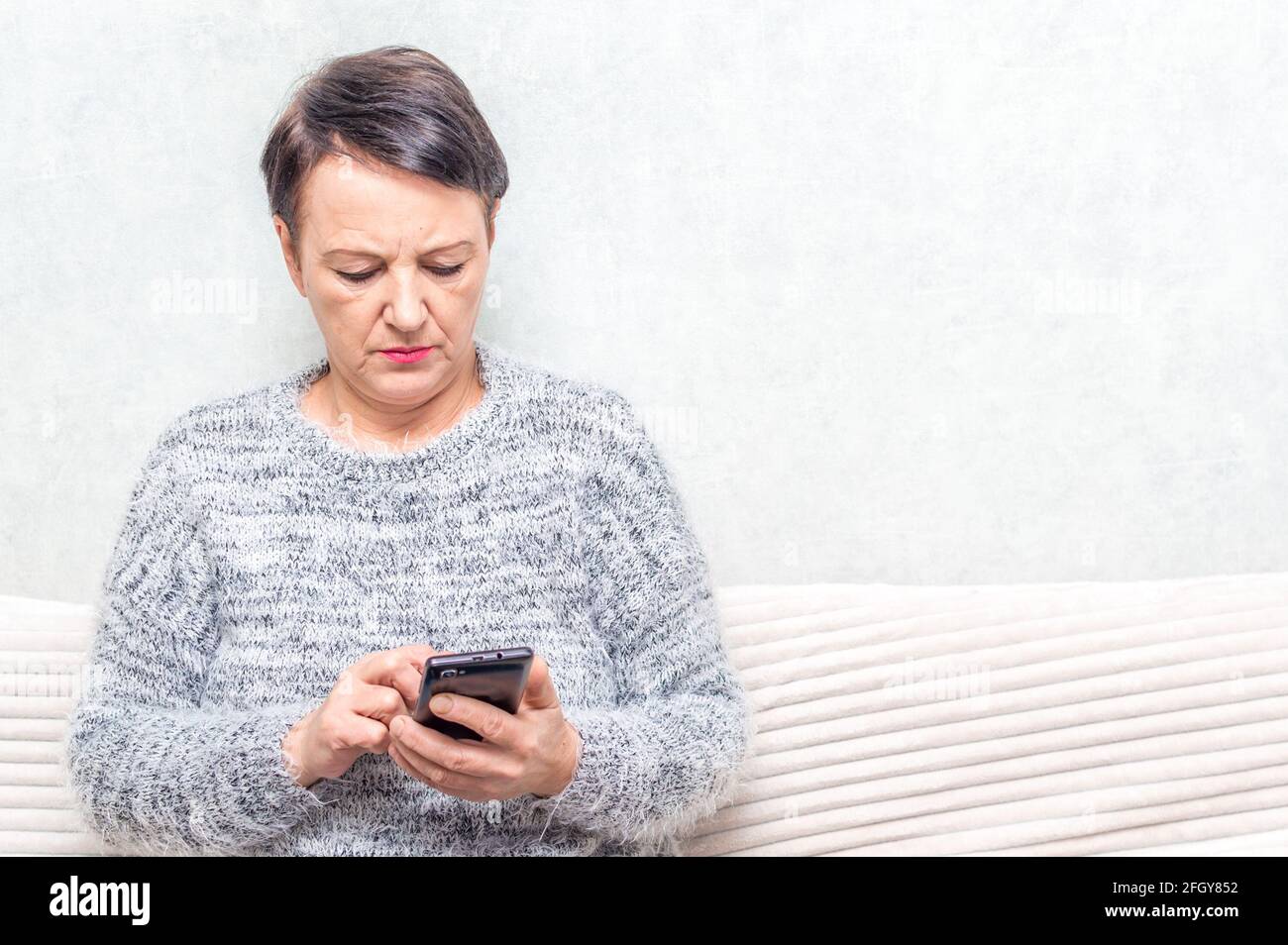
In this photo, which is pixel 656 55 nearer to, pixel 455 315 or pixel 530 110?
pixel 530 110

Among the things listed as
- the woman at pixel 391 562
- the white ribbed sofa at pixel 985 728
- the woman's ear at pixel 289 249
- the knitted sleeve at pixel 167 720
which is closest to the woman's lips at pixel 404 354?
the woman at pixel 391 562

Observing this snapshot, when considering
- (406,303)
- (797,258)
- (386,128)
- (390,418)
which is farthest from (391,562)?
(797,258)

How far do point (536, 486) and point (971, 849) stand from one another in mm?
678

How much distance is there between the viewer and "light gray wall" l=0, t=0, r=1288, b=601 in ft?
5.27

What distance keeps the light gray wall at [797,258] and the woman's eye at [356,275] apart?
399mm

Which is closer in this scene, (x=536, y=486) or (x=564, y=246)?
(x=536, y=486)

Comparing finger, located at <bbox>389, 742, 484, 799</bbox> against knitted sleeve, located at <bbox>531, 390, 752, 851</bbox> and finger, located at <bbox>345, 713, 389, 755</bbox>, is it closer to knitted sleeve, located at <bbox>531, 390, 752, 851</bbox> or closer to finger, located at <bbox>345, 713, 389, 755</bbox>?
finger, located at <bbox>345, 713, 389, 755</bbox>

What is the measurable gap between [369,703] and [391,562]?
228 mm

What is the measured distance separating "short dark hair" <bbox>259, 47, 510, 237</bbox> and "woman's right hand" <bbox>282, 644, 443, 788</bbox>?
476 mm

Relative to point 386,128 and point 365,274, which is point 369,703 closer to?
point 365,274

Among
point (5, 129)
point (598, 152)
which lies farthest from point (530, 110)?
point (5, 129)

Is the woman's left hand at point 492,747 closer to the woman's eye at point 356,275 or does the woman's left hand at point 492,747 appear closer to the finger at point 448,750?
the finger at point 448,750

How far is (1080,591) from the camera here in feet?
5.08

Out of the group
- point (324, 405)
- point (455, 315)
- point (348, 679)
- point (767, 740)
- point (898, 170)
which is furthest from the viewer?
point (898, 170)
